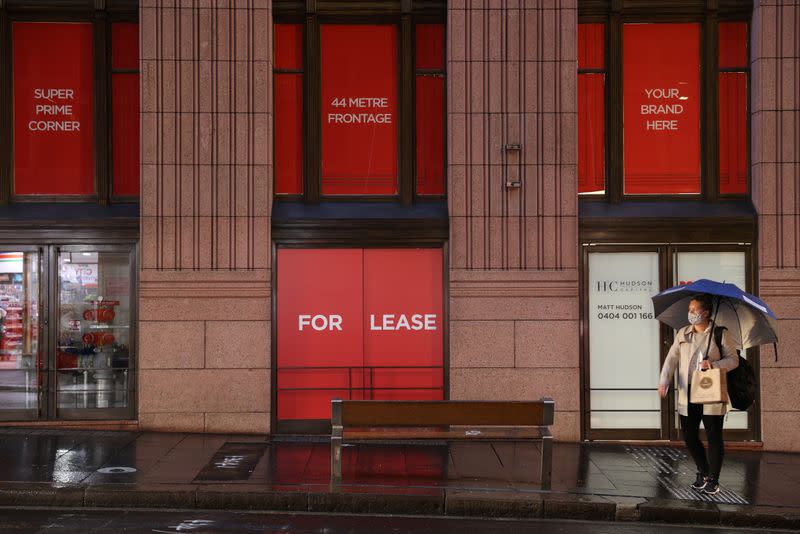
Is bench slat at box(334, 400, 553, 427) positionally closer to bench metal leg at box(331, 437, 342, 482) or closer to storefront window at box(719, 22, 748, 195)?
bench metal leg at box(331, 437, 342, 482)

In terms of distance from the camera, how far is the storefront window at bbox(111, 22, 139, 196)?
504 inches

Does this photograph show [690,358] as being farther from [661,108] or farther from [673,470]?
[661,108]

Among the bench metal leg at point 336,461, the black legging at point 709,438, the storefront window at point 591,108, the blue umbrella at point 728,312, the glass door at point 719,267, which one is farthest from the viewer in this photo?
the storefront window at point 591,108

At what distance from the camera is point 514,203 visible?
40.5ft

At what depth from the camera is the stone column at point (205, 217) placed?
1222cm

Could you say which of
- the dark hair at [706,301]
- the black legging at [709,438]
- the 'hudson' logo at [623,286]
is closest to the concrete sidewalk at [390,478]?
the black legging at [709,438]

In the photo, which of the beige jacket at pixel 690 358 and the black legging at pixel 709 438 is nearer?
the beige jacket at pixel 690 358

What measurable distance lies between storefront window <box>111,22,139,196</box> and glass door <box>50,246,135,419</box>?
111 centimetres

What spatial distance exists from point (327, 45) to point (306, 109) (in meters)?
1.00

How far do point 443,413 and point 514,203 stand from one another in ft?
13.2

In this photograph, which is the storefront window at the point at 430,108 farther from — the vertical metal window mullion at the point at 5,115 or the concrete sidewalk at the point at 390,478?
the vertical metal window mullion at the point at 5,115

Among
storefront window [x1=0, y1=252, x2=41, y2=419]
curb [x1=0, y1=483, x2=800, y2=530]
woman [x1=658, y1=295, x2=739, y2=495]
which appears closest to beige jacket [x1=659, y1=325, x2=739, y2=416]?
woman [x1=658, y1=295, x2=739, y2=495]

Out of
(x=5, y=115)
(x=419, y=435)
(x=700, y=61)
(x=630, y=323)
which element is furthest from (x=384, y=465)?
(x=5, y=115)

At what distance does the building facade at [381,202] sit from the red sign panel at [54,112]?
0.03 meters
